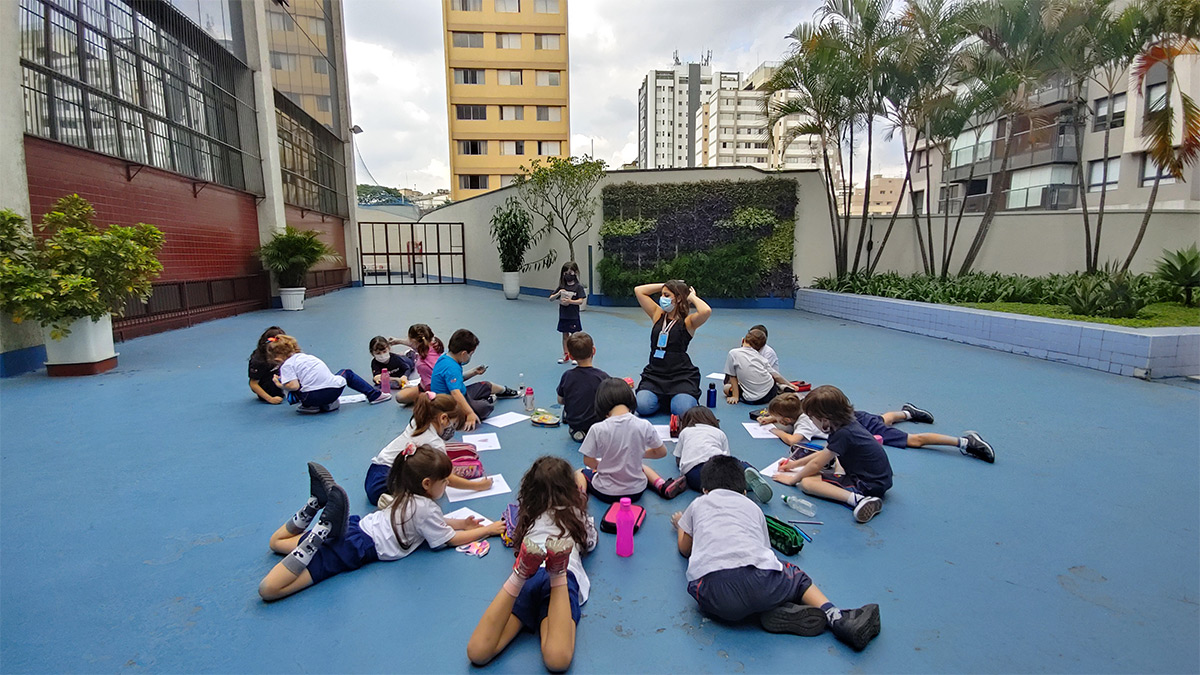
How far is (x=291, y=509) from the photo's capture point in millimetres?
3219

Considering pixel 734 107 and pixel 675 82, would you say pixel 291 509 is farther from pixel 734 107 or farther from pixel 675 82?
pixel 675 82

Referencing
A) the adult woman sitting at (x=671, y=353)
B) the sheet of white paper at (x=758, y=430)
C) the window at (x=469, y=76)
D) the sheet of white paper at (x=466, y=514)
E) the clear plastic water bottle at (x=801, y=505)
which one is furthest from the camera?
the window at (x=469, y=76)

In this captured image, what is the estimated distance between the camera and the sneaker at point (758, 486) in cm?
318

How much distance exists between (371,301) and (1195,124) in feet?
58.7

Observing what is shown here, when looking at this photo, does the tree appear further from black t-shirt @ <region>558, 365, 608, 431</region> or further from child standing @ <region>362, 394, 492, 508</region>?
child standing @ <region>362, 394, 492, 508</region>

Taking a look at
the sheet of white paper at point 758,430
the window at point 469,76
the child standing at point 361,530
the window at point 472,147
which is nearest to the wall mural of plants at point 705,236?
the sheet of white paper at point 758,430

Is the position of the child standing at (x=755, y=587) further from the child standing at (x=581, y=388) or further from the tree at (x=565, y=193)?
the tree at (x=565, y=193)

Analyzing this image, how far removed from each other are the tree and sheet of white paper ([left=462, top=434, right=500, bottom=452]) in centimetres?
1108

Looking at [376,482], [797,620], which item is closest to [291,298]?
[376,482]

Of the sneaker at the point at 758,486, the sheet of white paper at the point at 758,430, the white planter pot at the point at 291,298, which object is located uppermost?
the white planter pot at the point at 291,298

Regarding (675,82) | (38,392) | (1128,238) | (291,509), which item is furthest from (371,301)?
(675,82)

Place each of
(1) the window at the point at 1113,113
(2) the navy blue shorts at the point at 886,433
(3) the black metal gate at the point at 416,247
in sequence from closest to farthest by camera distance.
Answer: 1. (2) the navy blue shorts at the point at 886,433
2. (1) the window at the point at 1113,113
3. (3) the black metal gate at the point at 416,247

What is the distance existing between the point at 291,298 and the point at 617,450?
13.2m

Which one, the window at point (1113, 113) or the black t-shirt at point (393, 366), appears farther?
the window at point (1113, 113)
